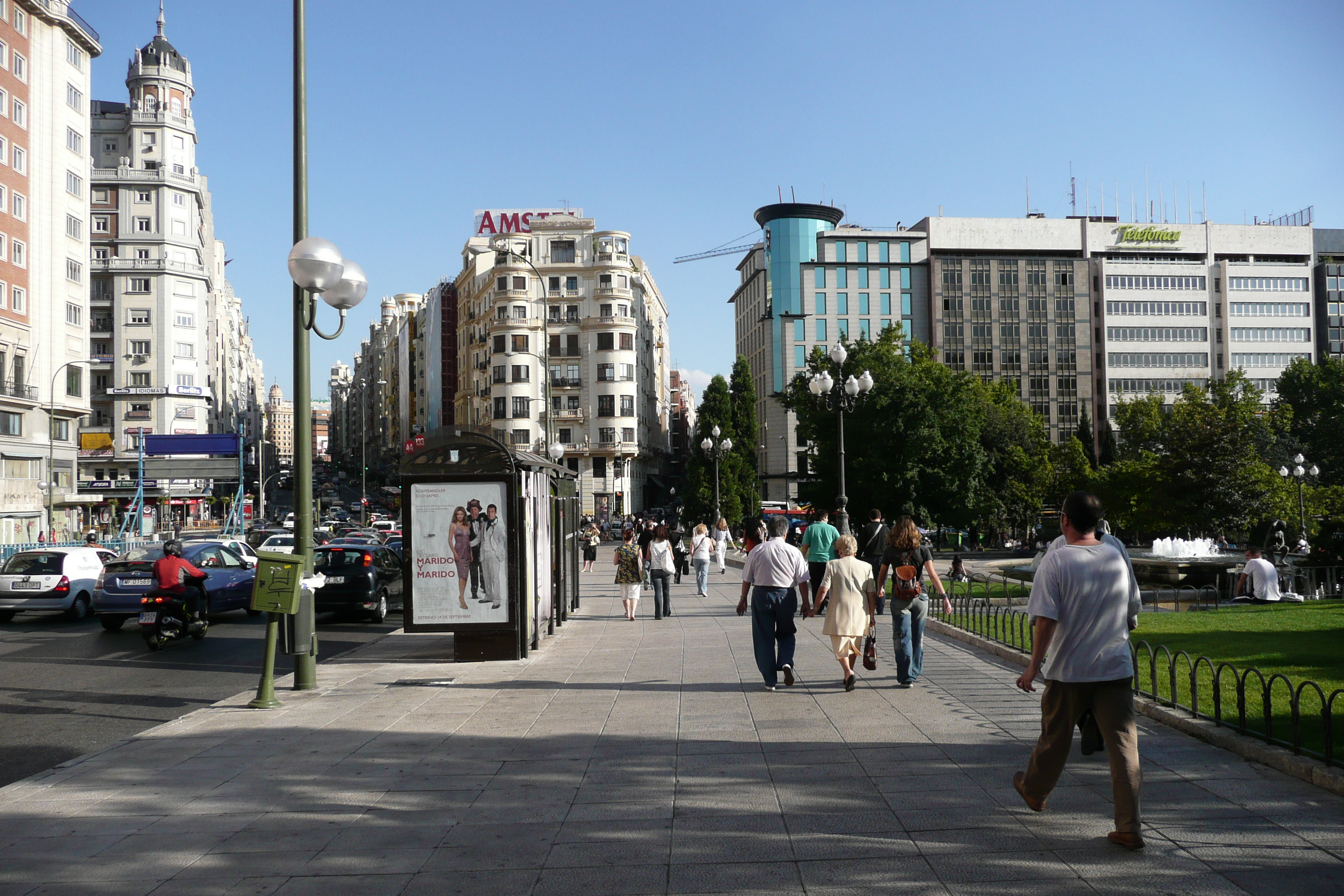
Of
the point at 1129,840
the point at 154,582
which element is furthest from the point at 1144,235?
the point at 1129,840

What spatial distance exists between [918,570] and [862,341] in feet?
157

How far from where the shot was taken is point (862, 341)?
57.2 meters

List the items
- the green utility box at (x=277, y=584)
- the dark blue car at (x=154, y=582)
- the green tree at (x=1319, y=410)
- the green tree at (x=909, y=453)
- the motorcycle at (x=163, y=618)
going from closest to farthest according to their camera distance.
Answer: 1. the green utility box at (x=277, y=584)
2. the motorcycle at (x=163, y=618)
3. the dark blue car at (x=154, y=582)
4. the green tree at (x=909, y=453)
5. the green tree at (x=1319, y=410)

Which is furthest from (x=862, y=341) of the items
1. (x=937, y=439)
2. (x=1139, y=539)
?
(x=1139, y=539)

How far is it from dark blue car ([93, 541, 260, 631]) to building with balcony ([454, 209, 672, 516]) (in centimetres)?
5844

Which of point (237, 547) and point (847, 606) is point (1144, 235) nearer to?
point (237, 547)

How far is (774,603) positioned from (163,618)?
10266 millimetres

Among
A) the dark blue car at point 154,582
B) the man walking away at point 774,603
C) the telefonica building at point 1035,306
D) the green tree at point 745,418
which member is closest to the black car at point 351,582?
the dark blue car at point 154,582

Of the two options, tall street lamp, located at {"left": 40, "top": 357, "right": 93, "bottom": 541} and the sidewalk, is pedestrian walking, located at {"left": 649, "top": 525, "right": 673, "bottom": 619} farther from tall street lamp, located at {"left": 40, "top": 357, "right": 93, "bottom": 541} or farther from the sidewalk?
tall street lamp, located at {"left": 40, "top": 357, "right": 93, "bottom": 541}

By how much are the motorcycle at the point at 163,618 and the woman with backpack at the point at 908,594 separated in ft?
36.5

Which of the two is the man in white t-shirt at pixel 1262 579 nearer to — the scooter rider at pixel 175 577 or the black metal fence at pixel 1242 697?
the black metal fence at pixel 1242 697

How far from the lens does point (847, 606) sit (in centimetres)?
1010

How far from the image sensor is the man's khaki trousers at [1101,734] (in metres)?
5.12

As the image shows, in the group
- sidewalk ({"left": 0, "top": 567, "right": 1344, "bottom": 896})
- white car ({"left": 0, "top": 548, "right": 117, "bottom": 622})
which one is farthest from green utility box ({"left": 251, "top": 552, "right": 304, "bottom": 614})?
white car ({"left": 0, "top": 548, "right": 117, "bottom": 622})
